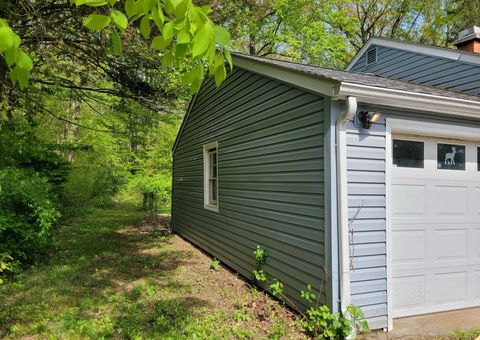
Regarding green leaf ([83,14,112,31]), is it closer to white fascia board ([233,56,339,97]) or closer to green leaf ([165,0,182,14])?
green leaf ([165,0,182,14])

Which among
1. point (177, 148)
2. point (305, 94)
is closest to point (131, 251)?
point (177, 148)

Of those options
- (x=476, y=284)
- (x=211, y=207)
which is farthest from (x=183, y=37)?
(x=211, y=207)

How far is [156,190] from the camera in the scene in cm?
1200

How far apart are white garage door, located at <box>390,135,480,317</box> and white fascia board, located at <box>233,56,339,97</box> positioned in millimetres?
1124

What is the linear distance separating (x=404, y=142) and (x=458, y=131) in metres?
0.75

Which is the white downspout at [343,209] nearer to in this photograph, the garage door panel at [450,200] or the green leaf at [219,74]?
the garage door panel at [450,200]

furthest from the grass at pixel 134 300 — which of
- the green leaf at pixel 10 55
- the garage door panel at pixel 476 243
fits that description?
the green leaf at pixel 10 55

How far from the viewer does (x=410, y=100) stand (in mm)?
3689

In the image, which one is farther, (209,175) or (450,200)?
(209,175)

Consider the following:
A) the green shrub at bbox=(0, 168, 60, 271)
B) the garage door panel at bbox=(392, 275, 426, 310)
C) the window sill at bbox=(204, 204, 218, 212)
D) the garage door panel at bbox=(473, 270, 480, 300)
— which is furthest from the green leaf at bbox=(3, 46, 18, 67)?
the window sill at bbox=(204, 204, 218, 212)

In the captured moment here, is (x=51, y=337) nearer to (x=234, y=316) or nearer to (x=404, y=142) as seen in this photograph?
(x=234, y=316)

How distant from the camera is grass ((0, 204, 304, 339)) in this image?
374 cm

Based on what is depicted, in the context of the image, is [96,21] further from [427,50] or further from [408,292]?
[427,50]

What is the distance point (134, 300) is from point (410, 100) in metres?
4.28
